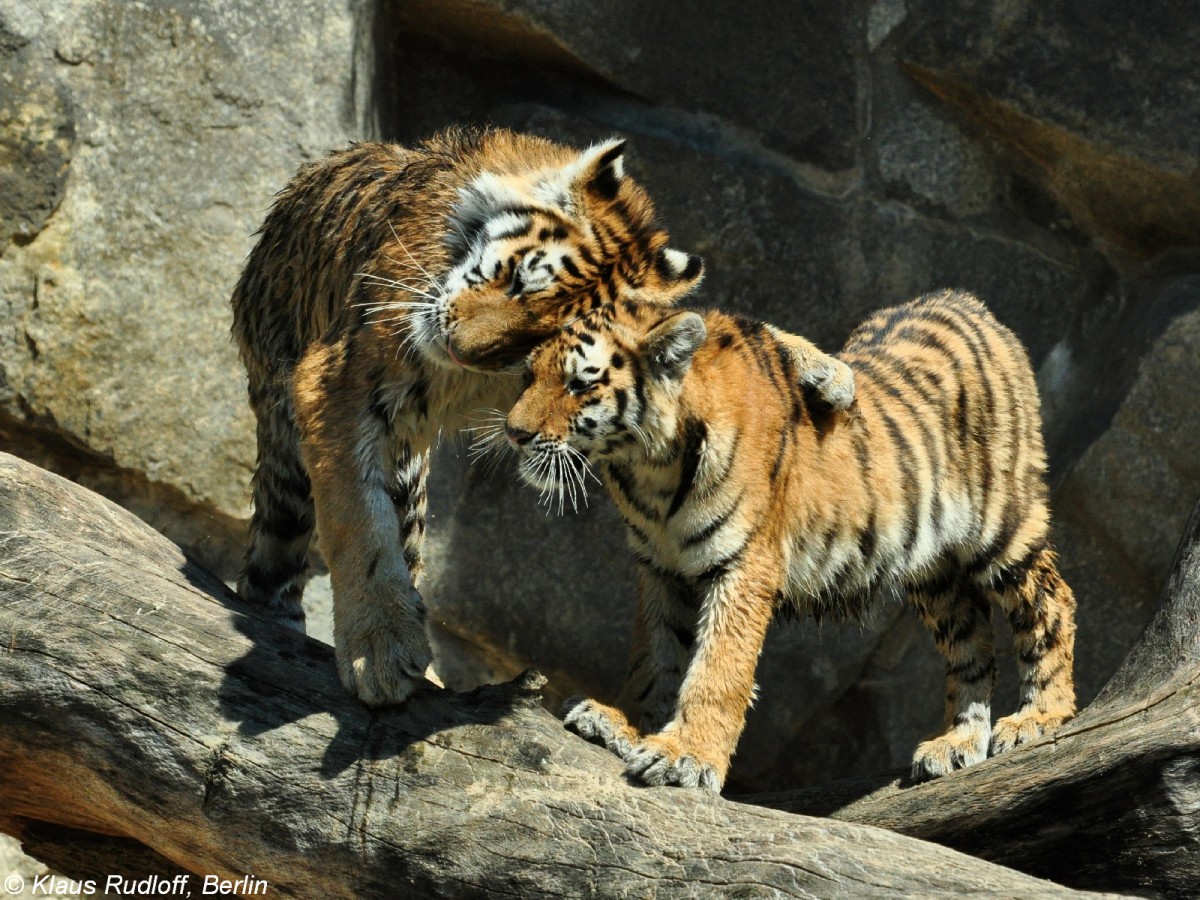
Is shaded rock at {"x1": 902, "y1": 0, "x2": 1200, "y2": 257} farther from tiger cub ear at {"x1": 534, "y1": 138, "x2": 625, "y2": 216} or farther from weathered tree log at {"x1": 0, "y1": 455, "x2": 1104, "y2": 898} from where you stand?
weathered tree log at {"x1": 0, "y1": 455, "x2": 1104, "y2": 898}

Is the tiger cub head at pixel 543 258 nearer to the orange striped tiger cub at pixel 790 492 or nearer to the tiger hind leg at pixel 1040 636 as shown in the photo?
the orange striped tiger cub at pixel 790 492

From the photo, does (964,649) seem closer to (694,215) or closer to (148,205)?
(694,215)

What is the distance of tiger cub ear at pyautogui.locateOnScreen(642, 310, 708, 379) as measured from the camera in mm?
3115

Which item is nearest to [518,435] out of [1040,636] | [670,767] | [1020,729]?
[670,767]

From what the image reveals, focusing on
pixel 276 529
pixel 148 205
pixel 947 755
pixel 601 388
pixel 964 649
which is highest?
pixel 601 388

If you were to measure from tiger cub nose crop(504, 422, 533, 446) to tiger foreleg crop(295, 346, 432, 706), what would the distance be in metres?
0.50

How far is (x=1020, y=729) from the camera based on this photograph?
11.9 feet

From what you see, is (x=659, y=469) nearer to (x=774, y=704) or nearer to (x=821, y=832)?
(x=821, y=832)

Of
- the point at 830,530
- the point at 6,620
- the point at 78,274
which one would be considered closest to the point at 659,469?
the point at 830,530

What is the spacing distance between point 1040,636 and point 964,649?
239 millimetres

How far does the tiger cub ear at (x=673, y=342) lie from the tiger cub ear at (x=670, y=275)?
299 millimetres

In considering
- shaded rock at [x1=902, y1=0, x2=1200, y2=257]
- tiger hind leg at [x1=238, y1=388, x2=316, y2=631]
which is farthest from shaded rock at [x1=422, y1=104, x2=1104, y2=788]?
tiger hind leg at [x1=238, y1=388, x2=316, y2=631]

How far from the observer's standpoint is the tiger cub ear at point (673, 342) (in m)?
3.12

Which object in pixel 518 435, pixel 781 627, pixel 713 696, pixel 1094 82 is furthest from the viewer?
pixel 781 627
